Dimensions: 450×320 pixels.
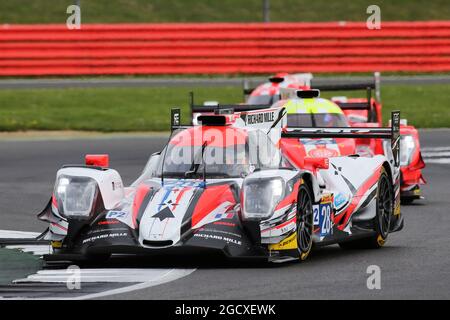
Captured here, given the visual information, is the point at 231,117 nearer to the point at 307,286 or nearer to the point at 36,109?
the point at 307,286

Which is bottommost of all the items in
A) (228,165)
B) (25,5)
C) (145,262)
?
(145,262)

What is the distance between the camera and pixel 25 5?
147 feet

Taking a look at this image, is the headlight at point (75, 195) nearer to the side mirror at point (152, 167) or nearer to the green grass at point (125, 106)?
the side mirror at point (152, 167)

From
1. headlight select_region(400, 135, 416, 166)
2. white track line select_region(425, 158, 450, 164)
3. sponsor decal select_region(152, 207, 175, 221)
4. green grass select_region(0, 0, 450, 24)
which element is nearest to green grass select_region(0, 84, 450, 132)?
white track line select_region(425, 158, 450, 164)

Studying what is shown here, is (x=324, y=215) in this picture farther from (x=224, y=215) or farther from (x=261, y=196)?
(x=224, y=215)

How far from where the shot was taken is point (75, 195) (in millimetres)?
11469

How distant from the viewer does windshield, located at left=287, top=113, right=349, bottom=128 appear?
18.5 m

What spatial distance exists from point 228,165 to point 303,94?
708 cm

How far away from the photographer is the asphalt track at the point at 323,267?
9742 mm

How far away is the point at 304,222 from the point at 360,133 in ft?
8.36

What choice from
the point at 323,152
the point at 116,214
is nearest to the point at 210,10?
the point at 323,152

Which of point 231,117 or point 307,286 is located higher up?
point 231,117

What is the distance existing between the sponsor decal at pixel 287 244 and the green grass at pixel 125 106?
1557 centimetres
